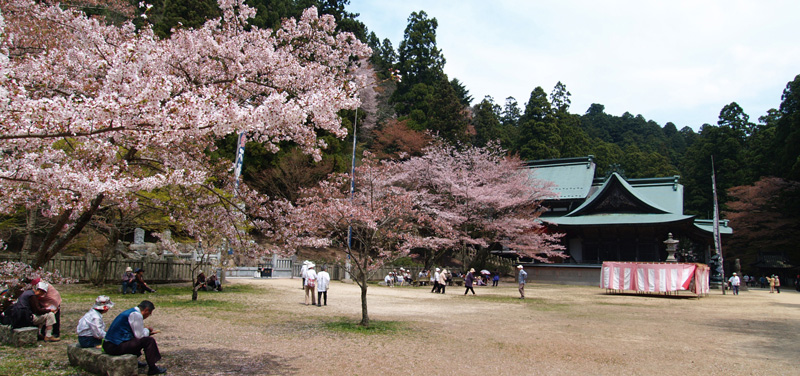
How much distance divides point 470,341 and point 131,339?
6125 millimetres

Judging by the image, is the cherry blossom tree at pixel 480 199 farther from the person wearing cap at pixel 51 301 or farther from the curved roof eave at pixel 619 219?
the person wearing cap at pixel 51 301

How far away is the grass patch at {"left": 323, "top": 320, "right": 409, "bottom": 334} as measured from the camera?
33.5 feet

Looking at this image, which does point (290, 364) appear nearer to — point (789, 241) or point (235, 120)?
point (235, 120)

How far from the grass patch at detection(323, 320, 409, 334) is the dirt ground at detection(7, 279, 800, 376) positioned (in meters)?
0.14

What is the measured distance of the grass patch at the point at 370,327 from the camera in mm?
10211

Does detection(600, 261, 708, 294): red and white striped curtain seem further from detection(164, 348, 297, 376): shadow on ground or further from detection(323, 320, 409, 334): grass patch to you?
detection(164, 348, 297, 376): shadow on ground

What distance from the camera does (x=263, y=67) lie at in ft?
29.6

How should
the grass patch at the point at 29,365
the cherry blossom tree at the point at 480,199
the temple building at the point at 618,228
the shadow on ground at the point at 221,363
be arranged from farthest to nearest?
the temple building at the point at 618,228 → the cherry blossom tree at the point at 480,199 → the shadow on ground at the point at 221,363 → the grass patch at the point at 29,365

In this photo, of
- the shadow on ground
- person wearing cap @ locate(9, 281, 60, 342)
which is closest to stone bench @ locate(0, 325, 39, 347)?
person wearing cap @ locate(9, 281, 60, 342)

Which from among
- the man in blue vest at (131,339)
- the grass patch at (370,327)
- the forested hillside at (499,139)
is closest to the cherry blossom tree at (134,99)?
the man in blue vest at (131,339)

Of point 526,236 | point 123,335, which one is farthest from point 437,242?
point 123,335

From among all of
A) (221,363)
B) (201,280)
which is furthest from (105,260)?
(221,363)

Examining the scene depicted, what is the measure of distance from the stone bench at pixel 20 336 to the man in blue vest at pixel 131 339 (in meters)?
2.47

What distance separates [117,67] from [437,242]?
2387 centimetres
